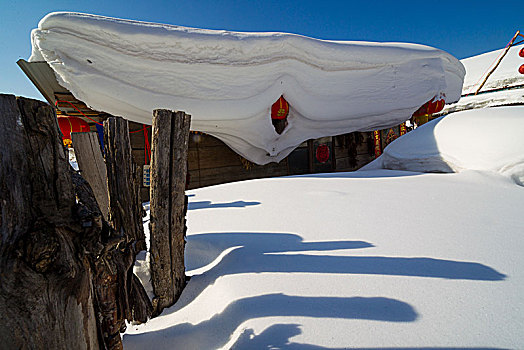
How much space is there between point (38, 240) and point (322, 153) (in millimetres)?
5232

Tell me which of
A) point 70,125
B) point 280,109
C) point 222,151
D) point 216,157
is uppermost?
point 280,109

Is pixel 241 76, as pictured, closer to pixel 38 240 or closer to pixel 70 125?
pixel 70 125

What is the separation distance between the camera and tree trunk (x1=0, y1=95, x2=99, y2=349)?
1.92 feet

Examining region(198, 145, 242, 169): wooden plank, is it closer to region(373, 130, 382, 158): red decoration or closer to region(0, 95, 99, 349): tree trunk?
region(373, 130, 382, 158): red decoration

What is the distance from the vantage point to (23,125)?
0.63 m

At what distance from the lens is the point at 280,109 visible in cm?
397

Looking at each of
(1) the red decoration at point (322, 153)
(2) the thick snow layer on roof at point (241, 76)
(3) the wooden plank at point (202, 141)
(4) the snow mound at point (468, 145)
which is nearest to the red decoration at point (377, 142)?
(2) the thick snow layer on roof at point (241, 76)

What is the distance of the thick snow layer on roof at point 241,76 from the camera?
2812 millimetres

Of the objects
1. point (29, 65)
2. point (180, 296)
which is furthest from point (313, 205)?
point (29, 65)

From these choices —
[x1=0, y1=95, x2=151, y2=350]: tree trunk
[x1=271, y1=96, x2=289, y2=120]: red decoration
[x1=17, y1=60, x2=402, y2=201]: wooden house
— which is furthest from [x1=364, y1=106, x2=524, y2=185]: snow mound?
[x1=0, y1=95, x2=151, y2=350]: tree trunk

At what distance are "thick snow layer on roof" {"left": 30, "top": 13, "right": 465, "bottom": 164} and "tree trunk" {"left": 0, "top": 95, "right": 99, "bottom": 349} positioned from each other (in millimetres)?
2760

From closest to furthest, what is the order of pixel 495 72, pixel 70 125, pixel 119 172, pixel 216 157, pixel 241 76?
pixel 119 172, pixel 241 76, pixel 70 125, pixel 216 157, pixel 495 72

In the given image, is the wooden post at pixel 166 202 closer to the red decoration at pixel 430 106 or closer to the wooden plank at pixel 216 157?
the wooden plank at pixel 216 157

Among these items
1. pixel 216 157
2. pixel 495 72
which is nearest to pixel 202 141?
pixel 216 157
